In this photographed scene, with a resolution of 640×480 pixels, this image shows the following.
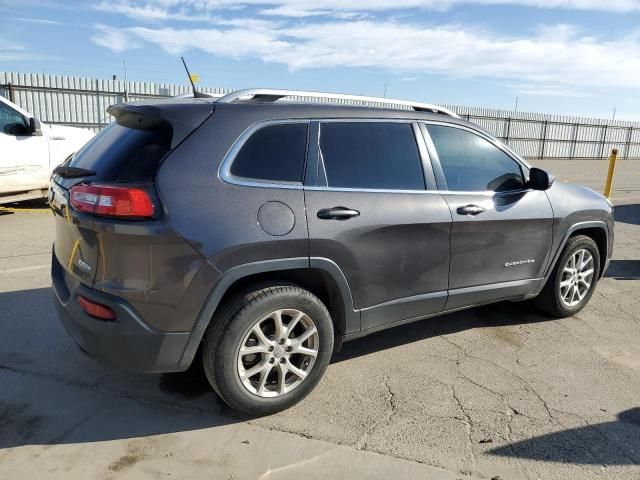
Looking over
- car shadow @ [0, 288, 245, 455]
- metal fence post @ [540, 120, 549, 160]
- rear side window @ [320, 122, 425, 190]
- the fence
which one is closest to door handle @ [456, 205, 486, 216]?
rear side window @ [320, 122, 425, 190]

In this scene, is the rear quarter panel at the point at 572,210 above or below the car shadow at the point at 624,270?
above

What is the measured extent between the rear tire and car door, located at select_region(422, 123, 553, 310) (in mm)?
314

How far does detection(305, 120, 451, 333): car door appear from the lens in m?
3.09

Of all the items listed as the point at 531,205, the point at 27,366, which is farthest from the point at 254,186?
the point at 531,205

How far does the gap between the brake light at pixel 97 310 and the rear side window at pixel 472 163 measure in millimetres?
2332

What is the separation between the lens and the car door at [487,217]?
3.68m

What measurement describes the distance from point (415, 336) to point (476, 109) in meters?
25.5

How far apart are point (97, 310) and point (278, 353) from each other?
1.00 metres

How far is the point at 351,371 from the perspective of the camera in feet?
11.8

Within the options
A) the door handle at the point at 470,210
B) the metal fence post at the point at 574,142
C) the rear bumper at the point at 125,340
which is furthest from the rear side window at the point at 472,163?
the metal fence post at the point at 574,142

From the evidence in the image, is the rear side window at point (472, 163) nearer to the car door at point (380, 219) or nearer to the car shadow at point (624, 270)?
the car door at point (380, 219)

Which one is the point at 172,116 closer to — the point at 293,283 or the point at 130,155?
the point at 130,155

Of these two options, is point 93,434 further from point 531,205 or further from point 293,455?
point 531,205

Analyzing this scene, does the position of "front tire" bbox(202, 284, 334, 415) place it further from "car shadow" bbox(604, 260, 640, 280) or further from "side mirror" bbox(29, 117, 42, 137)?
"side mirror" bbox(29, 117, 42, 137)
